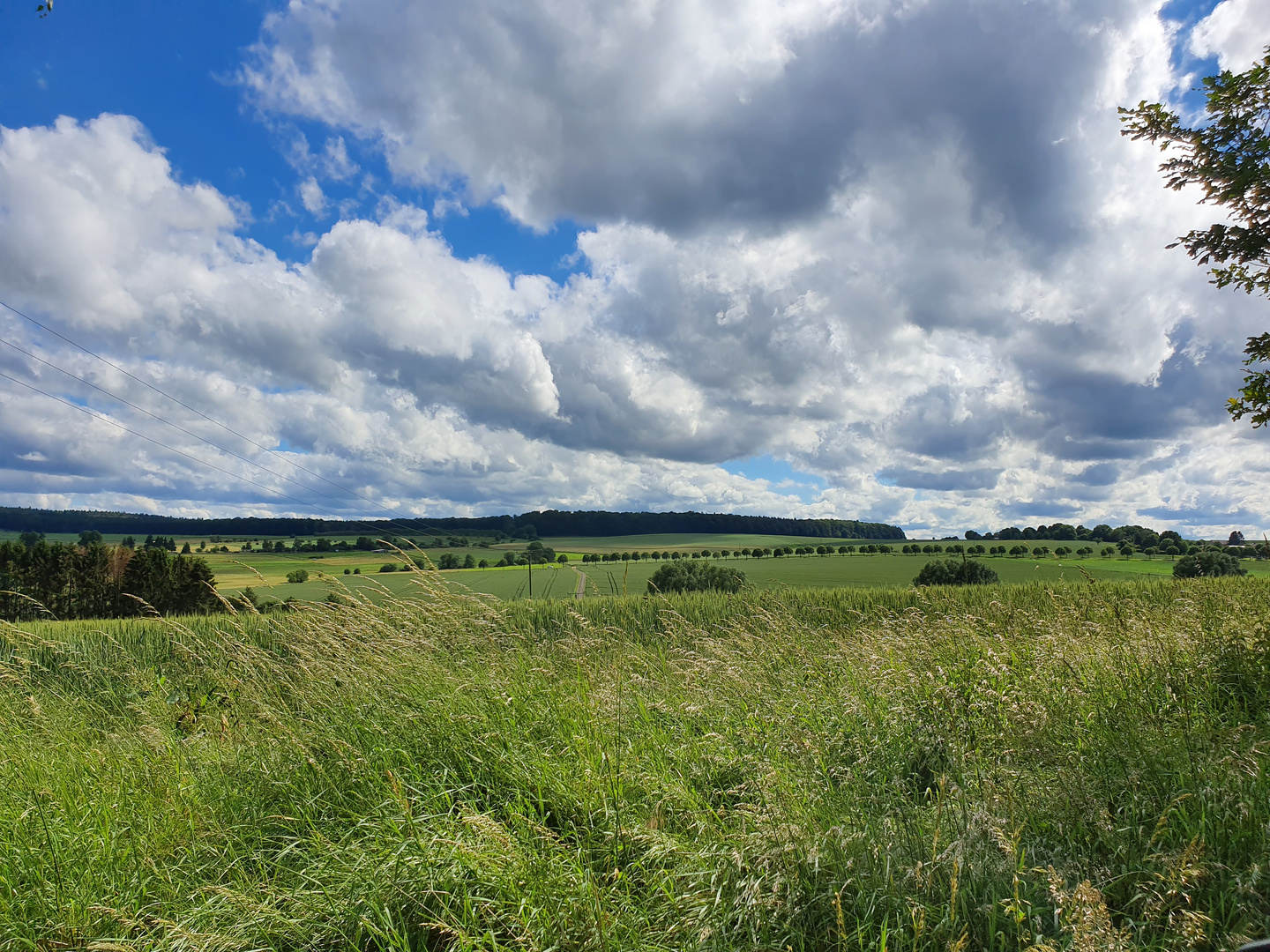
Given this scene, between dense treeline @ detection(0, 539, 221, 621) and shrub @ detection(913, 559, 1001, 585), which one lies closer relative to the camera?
shrub @ detection(913, 559, 1001, 585)

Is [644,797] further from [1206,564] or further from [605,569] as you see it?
[1206,564]

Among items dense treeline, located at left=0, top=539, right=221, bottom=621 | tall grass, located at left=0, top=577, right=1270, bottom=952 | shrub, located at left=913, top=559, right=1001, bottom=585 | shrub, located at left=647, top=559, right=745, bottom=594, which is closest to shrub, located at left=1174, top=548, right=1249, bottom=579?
shrub, located at left=913, top=559, right=1001, bottom=585

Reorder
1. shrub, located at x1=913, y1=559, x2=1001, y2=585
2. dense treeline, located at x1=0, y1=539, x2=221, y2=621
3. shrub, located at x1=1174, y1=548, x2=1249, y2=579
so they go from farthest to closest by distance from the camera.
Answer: dense treeline, located at x1=0, y1=539, x2=221, y2=621, shrub, located at x1=913, y1=559, x2=1001, y2=585, shrub, located at x1=1174, y1=548, x2=1249, y2=579

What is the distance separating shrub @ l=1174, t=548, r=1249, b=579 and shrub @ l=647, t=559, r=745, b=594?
1854 centimetres

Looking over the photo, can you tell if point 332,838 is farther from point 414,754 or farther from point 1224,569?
point 1224,569

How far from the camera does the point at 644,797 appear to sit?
12.4 feet

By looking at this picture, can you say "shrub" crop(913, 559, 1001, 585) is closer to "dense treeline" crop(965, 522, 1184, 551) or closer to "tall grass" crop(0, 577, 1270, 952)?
"dense treeline" crop(965, 522, 1184, 551)

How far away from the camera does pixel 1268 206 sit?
240 inches

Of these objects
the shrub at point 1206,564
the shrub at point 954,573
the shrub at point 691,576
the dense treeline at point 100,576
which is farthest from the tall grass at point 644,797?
the dense treeline at point 100,576

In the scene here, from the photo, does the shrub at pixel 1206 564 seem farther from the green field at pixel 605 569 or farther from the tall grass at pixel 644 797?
the tall grass at pixel 644 797

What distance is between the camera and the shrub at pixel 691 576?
33.8m

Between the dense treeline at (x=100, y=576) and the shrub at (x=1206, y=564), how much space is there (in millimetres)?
49512

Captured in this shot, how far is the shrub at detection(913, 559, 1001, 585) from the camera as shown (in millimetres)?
35625

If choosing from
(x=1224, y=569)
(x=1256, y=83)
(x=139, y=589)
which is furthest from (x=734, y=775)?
(x=139, y=589)
